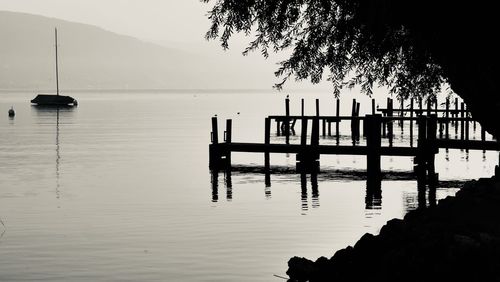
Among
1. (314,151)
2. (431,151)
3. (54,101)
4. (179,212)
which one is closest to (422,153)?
(431,151)

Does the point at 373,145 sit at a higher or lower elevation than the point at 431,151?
higher

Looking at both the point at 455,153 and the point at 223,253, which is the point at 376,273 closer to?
the point at 223,253

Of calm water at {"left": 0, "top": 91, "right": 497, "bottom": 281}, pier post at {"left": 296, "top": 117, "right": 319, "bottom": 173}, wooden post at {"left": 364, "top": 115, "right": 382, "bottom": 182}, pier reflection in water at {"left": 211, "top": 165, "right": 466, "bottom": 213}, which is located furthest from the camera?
pier post at {"left": 296, "top": 117, "right": 319, "bottom": 173}

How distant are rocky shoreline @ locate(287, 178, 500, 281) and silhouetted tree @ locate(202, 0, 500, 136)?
1.46 m

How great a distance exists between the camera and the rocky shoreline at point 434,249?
1297 cm

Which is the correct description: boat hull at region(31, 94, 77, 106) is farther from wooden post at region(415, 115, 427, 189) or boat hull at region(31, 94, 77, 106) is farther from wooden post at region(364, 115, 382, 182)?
wooden post at region(415, 115, 427, 189)

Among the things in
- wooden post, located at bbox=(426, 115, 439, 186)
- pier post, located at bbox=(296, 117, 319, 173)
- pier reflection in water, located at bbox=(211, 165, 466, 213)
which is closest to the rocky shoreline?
pier reflection in water, located at bbox=(211, 165, 466, 213)

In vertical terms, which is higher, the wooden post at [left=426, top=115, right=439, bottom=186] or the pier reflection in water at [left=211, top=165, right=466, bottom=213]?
the wooden post at [left=426, top=115, right=439, bottom=186]

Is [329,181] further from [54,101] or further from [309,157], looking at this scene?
[54,101]

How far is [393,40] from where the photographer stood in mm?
15680

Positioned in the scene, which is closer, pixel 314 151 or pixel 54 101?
pixel 314 151

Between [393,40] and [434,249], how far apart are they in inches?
147

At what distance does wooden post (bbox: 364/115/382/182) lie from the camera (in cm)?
3553

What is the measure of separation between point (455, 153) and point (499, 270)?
132ft
